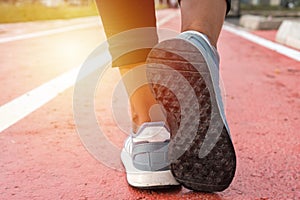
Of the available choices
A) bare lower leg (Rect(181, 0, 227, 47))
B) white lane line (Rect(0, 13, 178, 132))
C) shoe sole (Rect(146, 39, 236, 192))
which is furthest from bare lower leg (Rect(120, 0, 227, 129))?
white lane line (Rect(0, 13, 178, 132))

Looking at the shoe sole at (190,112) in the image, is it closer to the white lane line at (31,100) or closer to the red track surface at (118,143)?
the red track surface at (118,143)

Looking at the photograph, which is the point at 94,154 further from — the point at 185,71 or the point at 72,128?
the point at 185,71

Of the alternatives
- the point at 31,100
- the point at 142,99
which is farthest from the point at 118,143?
the point at 31,100

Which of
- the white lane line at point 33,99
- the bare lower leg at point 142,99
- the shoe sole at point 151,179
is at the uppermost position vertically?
the bare lower leg at point 142,99

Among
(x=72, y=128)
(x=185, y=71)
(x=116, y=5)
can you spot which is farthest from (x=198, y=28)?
(x=72, y=128)

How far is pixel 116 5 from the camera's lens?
1.27 meters

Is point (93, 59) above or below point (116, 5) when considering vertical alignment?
below

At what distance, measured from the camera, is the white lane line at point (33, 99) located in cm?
199

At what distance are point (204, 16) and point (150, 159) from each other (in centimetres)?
37

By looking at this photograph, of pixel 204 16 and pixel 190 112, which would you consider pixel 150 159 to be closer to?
pixel 190 112

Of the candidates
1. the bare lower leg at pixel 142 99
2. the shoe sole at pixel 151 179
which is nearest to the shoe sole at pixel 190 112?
the shoe sole at pixel 151 179

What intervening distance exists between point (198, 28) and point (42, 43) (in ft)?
13.8

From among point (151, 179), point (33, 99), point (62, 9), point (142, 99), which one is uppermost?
point (142, 99)

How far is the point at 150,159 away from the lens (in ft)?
4.02
